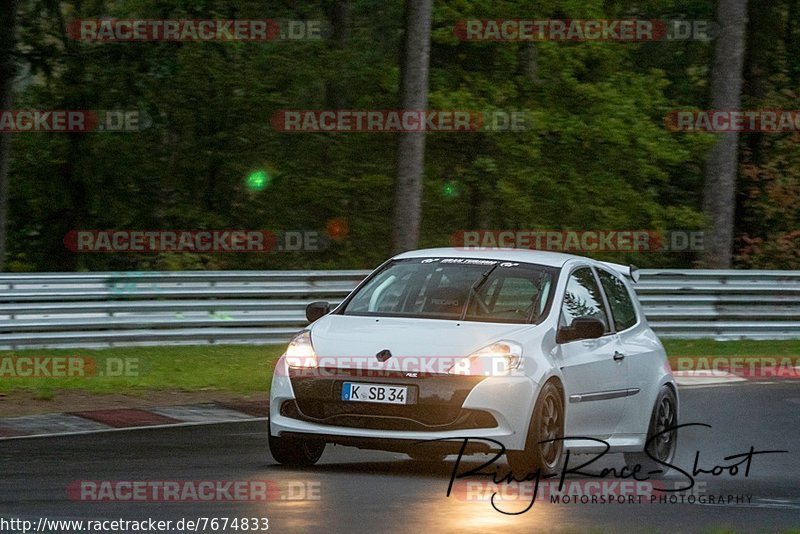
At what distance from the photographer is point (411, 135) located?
79.8ft

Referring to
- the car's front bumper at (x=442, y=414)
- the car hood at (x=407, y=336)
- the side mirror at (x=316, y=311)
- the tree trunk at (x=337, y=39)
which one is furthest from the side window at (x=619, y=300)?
the tree trunk at (x=337, y=39)

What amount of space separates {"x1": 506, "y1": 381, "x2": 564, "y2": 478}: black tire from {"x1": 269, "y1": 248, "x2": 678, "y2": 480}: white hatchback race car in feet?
0.03

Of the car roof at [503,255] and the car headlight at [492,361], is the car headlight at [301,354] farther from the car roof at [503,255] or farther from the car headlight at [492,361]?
the car roof at [503,255]

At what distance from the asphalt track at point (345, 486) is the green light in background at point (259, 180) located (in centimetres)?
2045

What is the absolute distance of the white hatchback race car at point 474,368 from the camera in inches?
401

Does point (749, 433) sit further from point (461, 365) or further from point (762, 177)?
point (762, 177)

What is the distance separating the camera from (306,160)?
111 ft

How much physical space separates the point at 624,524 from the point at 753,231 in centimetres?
2685

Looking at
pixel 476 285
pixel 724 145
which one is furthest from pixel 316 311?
pixel 724 145

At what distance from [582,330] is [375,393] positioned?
1528 millimetres

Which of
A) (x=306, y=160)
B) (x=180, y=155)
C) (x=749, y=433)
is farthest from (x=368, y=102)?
(x=749, y=433)

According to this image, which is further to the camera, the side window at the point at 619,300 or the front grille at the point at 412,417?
the side window at the point at 619,300

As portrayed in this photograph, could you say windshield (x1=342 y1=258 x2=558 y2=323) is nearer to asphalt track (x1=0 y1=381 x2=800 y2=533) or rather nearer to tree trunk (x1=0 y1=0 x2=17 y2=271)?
asphalt track (x1=0 y1=381 x2=800 y2=533)

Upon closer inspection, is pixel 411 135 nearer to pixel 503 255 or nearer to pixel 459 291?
pixel 503 255
